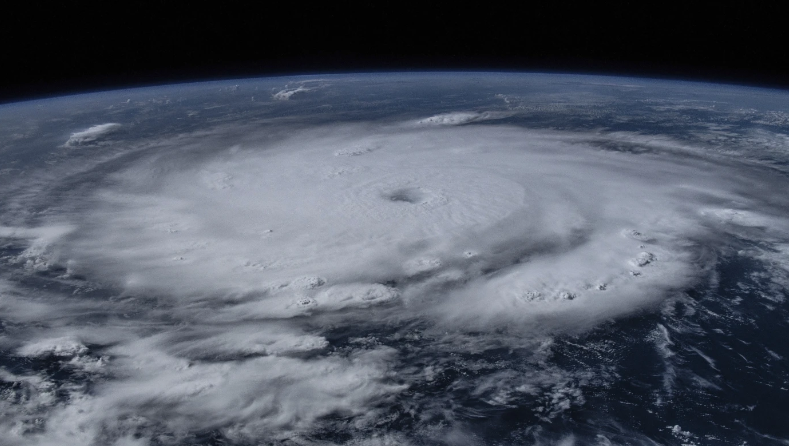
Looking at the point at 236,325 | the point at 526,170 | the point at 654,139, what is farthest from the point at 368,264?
the point at 654,139

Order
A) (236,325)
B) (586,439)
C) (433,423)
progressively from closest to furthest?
(586,439)
(433,423)
(236,325)

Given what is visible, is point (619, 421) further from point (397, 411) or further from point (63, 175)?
point (63, 175)

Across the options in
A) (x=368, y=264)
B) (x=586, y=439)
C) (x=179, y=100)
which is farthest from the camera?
(x=179, y=100)

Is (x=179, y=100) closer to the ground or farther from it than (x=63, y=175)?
farther from it

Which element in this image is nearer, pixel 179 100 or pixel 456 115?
pixel 456 115

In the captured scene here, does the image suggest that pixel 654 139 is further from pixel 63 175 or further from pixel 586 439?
pixel 63 175

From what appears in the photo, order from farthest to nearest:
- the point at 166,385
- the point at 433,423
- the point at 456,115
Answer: the point at 456,115, the point at 166,385, the point at 433,423

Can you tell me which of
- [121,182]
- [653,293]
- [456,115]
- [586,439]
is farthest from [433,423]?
[456,115]

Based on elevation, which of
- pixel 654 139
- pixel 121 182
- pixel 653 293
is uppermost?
pixel 654 139

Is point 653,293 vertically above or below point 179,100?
below
